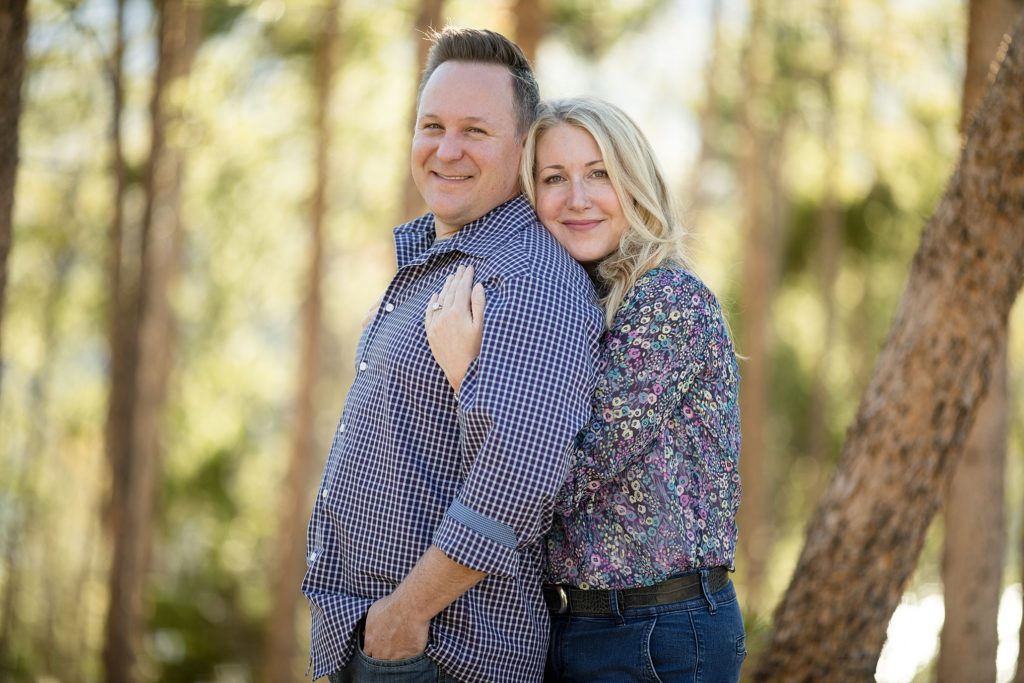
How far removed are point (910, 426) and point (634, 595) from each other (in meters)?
1.81

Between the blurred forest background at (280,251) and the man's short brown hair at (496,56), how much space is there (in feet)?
12.8

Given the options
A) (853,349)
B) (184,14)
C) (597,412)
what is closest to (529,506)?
(597,412)

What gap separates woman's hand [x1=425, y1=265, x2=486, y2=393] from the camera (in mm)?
2369

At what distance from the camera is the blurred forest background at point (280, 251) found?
898 cm

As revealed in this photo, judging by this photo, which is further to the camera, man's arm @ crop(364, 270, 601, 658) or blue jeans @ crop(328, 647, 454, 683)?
blue jeans @ crop(328, 647, 454, 683)

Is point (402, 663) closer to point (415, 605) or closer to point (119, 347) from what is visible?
point (415, 605)

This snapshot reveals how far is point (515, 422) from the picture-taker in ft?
7.42

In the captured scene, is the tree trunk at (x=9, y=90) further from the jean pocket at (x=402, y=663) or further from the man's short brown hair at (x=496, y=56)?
the jean pocket at (x=402, y=663)

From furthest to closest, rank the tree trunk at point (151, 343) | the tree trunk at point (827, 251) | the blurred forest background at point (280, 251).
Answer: the tree trunk at point (827, 251)
the blurred forest background at point (280, 251)
the tree trunk at point (151, 343)

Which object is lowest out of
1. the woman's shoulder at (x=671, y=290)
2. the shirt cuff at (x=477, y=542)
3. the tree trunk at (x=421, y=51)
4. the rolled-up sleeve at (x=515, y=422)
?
the shirt cuff at (x=477, y=542)

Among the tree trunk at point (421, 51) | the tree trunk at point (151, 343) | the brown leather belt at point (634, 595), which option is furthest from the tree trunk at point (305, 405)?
the brown leather belt at point (634, 595)

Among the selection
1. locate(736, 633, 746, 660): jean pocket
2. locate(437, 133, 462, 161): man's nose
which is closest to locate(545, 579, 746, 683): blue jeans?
locate(736, 633, 746, 660): jean pocket

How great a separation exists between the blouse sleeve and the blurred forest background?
4.37 m

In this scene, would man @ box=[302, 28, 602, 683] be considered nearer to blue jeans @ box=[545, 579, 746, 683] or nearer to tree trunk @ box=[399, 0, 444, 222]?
blue jeans @ box=[545, 579, 746, 683]
